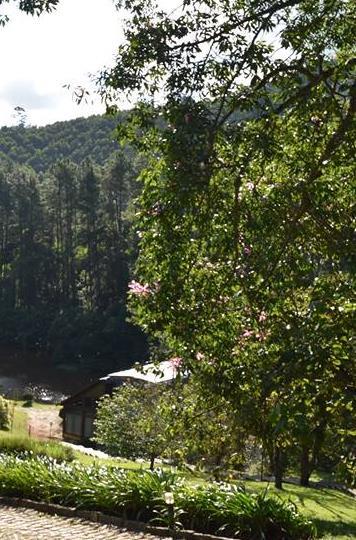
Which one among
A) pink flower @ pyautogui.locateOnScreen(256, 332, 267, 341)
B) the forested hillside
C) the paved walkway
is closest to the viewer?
pink flower @ pyautogui.locateOnScreen(256, 332, 267, 341)

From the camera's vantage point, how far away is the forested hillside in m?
146

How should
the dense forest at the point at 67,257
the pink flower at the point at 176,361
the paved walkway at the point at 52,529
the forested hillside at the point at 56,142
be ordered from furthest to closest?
the forested hillside at the point at 56,142 → the dense forest at the point at 67,257 → the paved walkway at the point at 52,529 → the pink flower at the point at 176,361

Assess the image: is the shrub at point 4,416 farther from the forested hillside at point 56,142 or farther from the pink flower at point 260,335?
the forested hillside at point 56,142

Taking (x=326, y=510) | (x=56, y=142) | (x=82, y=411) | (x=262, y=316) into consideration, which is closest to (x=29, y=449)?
(x=326, y=510)

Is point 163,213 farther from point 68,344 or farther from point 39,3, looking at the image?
point 68,344

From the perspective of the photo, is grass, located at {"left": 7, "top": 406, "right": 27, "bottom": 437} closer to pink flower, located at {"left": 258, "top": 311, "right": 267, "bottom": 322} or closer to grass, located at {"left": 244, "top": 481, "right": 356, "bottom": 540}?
grass, located at {"left": 244, "top": 481, "right": 356, "bottom": 540}

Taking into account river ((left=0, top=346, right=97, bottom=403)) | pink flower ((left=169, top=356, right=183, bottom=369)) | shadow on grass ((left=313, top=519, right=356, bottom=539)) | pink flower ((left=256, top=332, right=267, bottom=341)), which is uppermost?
river ((left=0, top=346, right=97, bottom=403))

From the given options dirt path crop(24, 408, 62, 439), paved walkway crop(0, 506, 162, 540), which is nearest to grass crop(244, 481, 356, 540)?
paved walkway crop(0, 506, 162, 540)

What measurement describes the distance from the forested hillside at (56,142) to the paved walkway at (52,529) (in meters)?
130

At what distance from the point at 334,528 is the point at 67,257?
76.9 m

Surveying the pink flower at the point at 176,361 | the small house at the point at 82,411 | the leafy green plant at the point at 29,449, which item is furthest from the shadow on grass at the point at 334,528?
the small house at the point at 82,411

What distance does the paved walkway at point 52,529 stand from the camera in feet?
30.7

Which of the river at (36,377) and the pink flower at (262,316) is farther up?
the river at (36,377)

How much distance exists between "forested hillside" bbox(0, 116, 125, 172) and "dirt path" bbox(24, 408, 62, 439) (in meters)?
98.3
